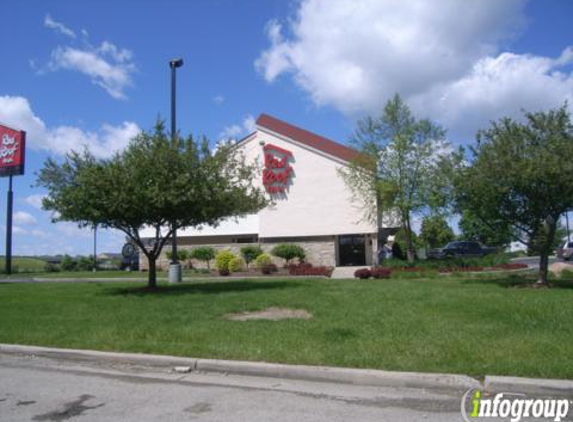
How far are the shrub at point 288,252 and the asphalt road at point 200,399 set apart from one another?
2303 cm

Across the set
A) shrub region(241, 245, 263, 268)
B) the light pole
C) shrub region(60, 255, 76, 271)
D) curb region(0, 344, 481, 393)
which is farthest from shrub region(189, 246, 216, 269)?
curb region(0, 344, 481, 393)

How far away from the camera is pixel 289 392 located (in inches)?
246

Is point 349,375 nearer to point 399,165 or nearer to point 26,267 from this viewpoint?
point 399,165

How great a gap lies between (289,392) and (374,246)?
87.9ft

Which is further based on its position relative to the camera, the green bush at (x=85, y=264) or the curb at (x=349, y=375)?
the green bush at (x=85, y=264)

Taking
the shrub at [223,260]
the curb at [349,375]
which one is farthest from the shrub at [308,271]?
the curb at [349,375]

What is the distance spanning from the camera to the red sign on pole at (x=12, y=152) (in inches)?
1499

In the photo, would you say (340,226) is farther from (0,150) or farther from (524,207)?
(0,150)

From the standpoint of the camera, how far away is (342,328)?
9.09 metres

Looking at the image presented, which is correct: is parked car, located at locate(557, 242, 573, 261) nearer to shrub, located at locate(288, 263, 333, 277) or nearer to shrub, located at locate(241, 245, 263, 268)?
shrub, located at locate(288, 263, 333, 277)

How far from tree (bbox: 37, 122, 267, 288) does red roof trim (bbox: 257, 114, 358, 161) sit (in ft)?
55.9

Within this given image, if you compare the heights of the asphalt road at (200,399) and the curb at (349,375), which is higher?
the curb at (349,375)

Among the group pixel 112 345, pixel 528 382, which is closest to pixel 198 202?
pixel 112 345

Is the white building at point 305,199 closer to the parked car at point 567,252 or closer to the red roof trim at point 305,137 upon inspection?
the red roof trim at point 305,137
